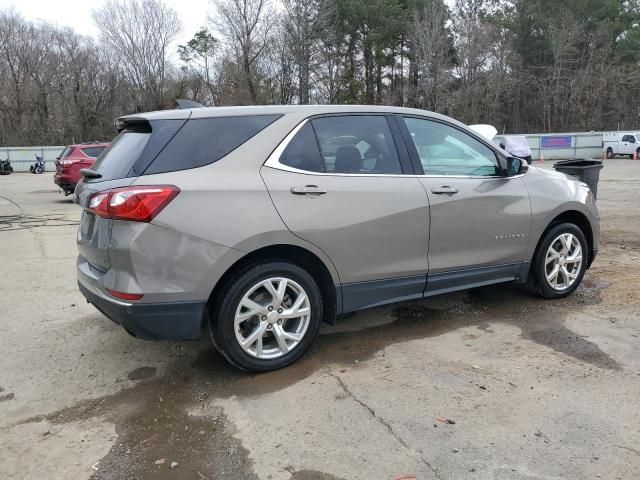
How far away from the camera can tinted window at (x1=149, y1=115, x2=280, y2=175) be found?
11.1ft

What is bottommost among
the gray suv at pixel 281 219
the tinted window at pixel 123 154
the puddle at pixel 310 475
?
the puddle at pixel 310 475

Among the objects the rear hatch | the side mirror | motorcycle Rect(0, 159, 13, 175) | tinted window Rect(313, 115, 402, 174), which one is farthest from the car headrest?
motorcycle Rect(0, 159, 13, 175)

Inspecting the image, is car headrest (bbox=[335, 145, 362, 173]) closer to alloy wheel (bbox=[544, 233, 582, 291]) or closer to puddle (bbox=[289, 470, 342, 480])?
puddle (bbox=[289, 470, 342, 480])

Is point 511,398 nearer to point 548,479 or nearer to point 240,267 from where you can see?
point 548,479

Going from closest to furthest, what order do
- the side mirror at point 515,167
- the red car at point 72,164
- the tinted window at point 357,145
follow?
the tinted window at point 357,145 → the side mirror at point 515,167 → the red car at point 72,164

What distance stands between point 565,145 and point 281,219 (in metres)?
38.5

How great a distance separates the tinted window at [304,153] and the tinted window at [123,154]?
92cm

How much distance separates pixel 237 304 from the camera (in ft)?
11.3

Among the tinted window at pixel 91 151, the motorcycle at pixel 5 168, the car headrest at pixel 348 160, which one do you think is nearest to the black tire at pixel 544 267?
the car headrest at pixel 348 160

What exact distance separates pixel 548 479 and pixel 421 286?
6.18ft

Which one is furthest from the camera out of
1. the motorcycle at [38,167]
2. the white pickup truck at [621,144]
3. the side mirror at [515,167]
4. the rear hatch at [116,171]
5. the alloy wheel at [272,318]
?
the white pickup truck at [621,144]

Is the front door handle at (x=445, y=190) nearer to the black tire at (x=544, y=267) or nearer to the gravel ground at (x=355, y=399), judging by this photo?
the gravel ground at (x=355, y=399)

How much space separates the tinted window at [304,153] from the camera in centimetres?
367

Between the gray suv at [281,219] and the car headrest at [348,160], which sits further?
the car headrest at [348,160]
